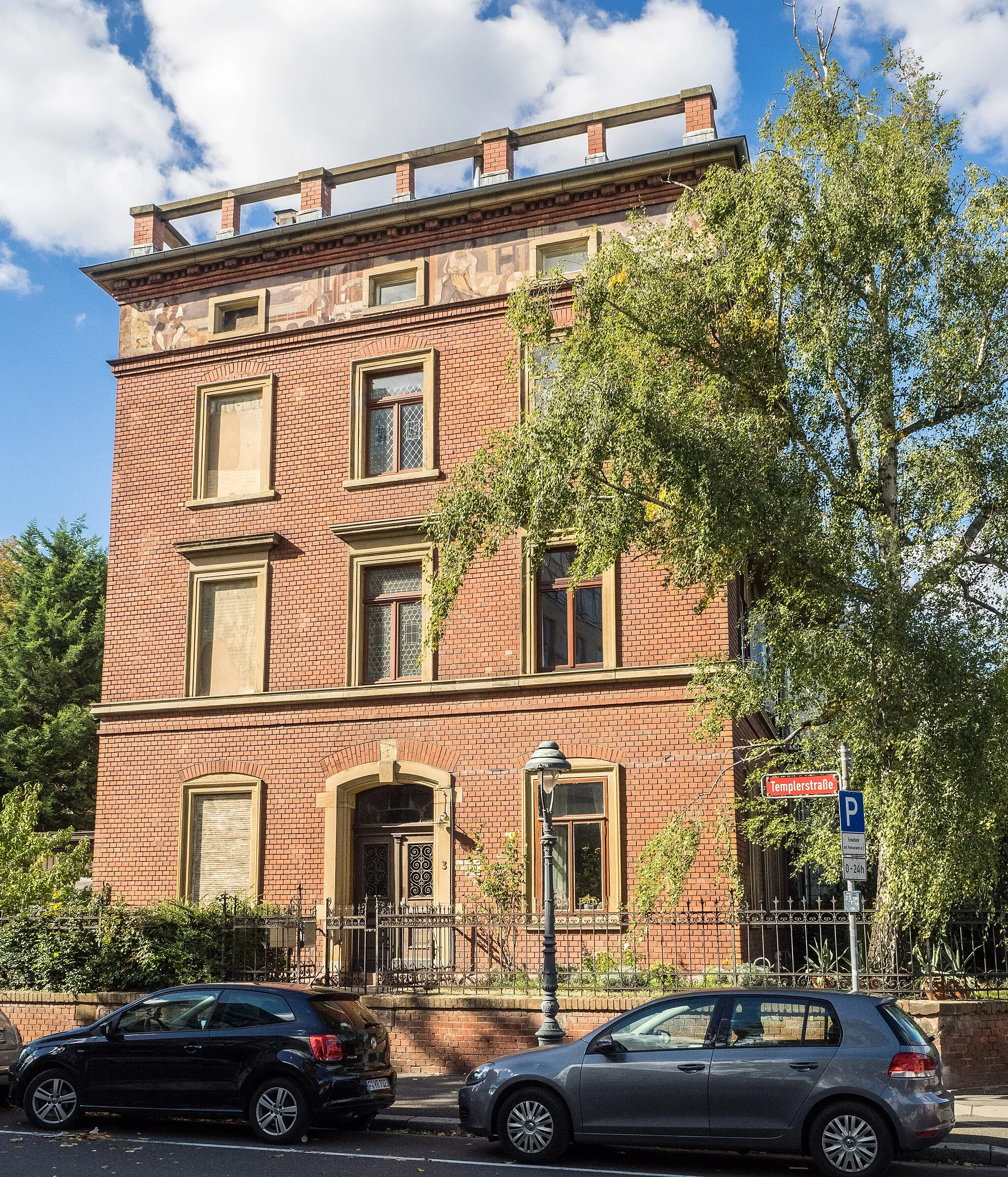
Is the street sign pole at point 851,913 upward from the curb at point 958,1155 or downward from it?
upward

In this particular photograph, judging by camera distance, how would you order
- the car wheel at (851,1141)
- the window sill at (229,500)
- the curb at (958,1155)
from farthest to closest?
1. the window sill at (229,500)
2. the curb at (958,1155)
3. the car wheel at (851,1141)

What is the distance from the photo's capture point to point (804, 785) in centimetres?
1348

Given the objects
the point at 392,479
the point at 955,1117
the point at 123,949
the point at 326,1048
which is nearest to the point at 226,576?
the point at 392,479

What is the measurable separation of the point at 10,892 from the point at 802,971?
12.9 m

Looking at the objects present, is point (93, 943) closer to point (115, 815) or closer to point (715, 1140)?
point (115, 815)

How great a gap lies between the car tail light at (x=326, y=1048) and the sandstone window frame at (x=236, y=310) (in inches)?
597

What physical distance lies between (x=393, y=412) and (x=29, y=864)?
11279mm

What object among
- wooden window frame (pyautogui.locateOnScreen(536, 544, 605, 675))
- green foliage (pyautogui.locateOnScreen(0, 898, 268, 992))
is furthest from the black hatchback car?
wooden window frame (pyautogui.locateOnScreen(536, 544, 605, 675))

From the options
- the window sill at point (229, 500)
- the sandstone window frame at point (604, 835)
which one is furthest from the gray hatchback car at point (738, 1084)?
the window sill at point (229, 500)

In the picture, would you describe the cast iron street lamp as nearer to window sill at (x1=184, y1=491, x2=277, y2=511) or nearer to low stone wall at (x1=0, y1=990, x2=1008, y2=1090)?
low stone wall at (x1=0, y1=990, x2=1008, y2=1090)

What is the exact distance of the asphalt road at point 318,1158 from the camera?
994 cm

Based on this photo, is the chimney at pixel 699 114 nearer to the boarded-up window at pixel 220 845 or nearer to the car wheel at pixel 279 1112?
the boarded-up window at pixel 220 845

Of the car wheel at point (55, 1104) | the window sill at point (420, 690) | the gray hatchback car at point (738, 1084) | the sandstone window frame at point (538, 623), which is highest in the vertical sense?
the sandstone window frame at point (538, 623)

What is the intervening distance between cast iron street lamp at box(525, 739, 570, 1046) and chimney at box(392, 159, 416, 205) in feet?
41.6
